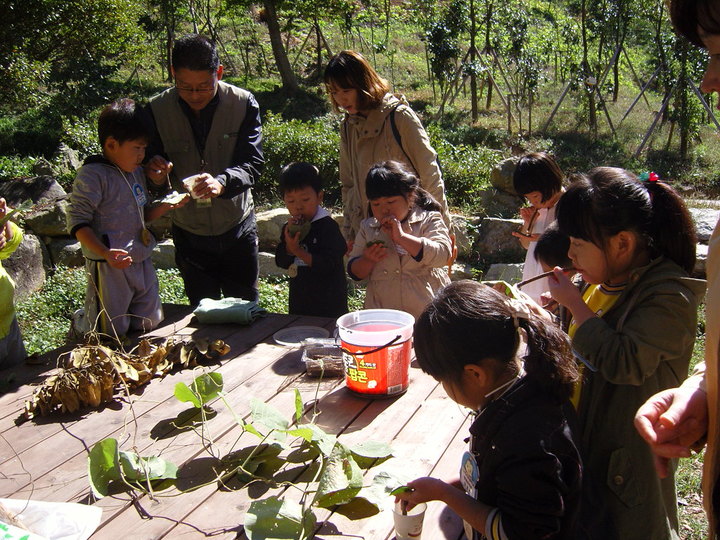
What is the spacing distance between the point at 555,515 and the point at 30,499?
1.33m

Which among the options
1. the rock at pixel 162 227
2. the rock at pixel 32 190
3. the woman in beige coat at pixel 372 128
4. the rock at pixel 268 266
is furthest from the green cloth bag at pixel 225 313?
the rock at pixel 32 190

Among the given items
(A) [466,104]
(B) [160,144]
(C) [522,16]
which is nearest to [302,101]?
(A) [466,104]

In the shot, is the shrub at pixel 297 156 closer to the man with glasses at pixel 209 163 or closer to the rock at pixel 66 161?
the rock at pixel 66 161

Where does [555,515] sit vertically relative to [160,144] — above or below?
below

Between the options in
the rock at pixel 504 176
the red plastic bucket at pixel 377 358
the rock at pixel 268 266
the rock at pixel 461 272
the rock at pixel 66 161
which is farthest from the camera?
the rock at pixel 66 161

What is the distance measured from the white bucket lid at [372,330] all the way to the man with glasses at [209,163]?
3.70ft

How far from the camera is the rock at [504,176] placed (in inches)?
275

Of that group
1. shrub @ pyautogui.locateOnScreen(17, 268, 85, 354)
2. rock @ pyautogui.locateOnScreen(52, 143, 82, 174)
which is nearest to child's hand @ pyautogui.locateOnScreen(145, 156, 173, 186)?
shrub @ pyautogui.locateOnScreen(17, 268, 85, 354)

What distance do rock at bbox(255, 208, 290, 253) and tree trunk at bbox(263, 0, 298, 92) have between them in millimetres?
7069

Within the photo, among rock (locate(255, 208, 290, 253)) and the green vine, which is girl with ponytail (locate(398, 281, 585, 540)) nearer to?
the green vine

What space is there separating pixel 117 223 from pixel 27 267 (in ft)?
12.3

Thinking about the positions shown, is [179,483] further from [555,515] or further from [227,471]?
[555,515]

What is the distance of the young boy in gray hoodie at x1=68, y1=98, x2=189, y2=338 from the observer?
2807 mm

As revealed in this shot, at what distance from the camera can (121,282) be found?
2.95m
